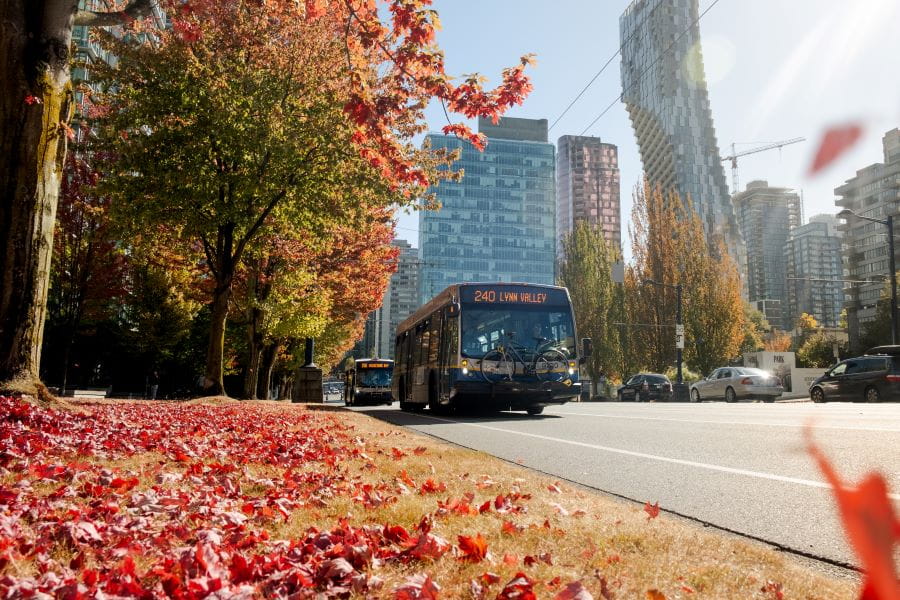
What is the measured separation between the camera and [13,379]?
29.8 ft

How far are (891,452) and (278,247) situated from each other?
21470 mm

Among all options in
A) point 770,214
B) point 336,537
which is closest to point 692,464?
point 336,537

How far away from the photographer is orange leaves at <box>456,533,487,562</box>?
2924mm

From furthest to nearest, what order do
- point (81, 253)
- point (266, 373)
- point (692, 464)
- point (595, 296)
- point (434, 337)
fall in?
point (595, 296), point (266, 373), point (81, 253), point (434, 337), point (692, 464)

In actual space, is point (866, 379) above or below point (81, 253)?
below

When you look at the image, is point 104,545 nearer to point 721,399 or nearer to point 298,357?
point 721,399

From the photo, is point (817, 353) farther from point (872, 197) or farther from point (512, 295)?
point (872, 197)

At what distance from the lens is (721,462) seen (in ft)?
22.7

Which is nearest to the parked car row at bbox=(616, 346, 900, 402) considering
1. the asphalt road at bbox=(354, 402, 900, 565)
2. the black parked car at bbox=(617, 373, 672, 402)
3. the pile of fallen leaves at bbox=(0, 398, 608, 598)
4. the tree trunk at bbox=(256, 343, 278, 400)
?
the black parked car at bbox=(617, 373, 672, 402)

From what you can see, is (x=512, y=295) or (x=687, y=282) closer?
(x=512, y=295)

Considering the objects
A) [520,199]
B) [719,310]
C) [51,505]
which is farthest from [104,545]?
[520,199]

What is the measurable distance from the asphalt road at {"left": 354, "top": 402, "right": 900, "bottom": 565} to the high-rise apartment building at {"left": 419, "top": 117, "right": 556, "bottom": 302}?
15492cm

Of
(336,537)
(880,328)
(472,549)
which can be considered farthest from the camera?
(880,328)

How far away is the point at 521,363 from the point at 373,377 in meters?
26.2
